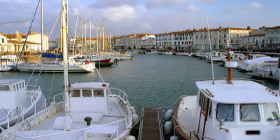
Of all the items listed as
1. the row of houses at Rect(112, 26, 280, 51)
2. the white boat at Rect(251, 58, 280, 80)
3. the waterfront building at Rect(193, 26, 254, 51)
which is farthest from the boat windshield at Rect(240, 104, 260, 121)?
the waterfront building at Rect(193, 26, 254, 51)

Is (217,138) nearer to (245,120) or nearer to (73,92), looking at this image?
(245,120)

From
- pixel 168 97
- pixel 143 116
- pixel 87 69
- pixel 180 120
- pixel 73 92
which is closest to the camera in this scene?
pixel 180 120

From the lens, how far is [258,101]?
7.95m

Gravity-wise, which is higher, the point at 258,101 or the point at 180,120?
the point at 258,101

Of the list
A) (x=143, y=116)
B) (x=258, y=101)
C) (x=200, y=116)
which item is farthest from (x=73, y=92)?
(x=258, y=101)

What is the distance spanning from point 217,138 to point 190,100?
669 cm

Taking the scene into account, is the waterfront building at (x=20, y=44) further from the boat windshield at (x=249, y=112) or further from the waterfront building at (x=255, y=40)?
the waterfront building at (x=255, y=40)

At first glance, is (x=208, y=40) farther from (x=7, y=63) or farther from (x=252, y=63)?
(x=7, y=63)

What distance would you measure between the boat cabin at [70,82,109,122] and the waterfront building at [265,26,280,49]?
7168 centimetres

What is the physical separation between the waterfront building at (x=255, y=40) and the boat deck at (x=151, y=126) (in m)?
72.8

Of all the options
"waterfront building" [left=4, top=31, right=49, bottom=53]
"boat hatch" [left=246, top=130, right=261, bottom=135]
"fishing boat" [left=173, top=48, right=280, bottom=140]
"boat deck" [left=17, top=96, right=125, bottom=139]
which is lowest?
"boat deck" [left=17, top=96, right=125, bottom=139]

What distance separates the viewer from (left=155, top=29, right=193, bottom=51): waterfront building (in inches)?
5110

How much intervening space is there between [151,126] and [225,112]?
217 inches

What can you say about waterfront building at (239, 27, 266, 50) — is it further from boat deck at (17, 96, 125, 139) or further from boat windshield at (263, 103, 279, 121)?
boat windshield at (263, 103, 279, 121)
